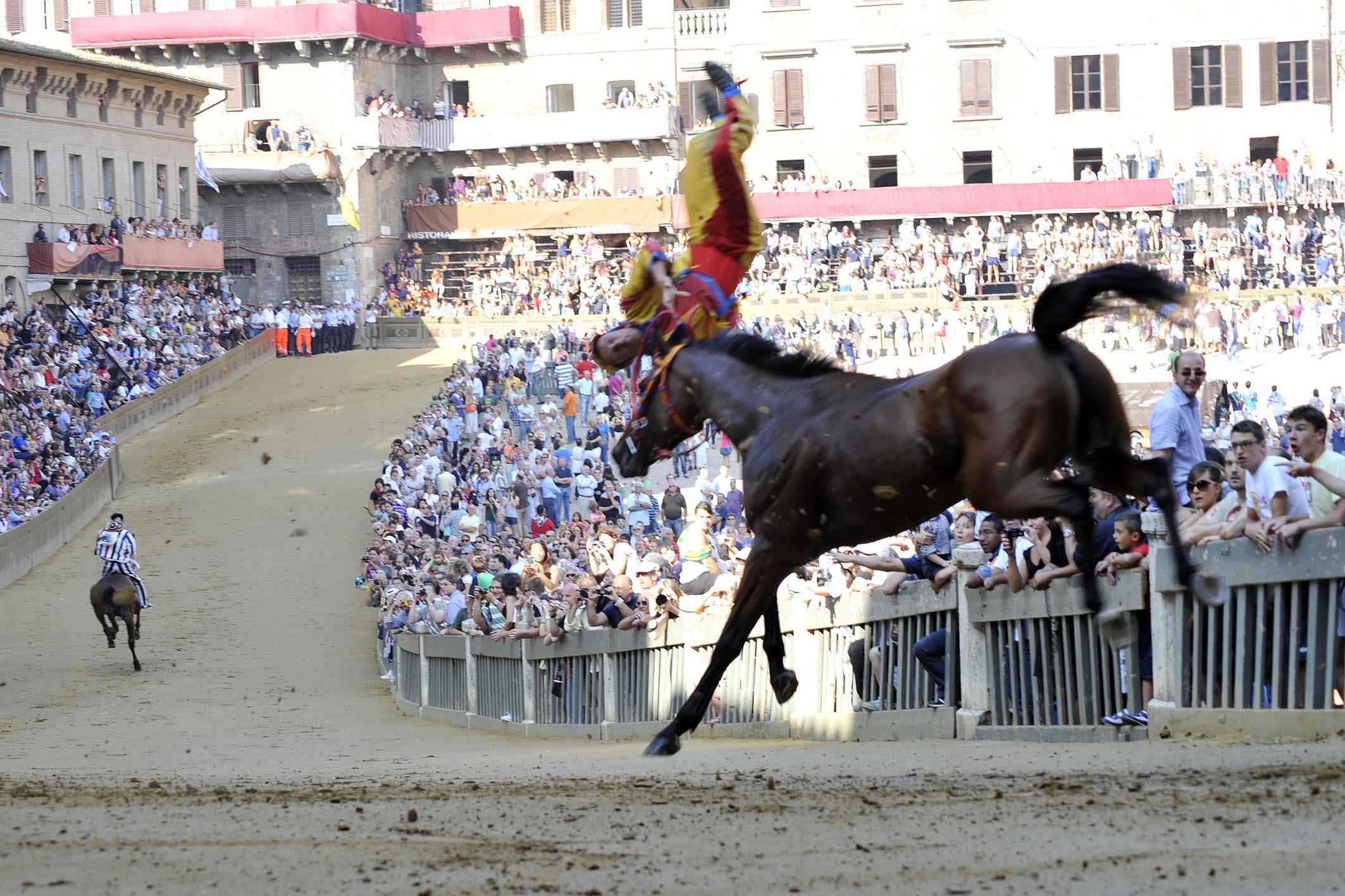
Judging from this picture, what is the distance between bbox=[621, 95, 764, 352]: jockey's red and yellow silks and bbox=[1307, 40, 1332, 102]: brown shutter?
53.0m

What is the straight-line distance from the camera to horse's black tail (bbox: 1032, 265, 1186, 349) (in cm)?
707

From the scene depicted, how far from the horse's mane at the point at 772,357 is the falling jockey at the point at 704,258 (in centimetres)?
41

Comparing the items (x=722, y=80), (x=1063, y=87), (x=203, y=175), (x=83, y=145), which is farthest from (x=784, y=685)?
(x=1063, y=87)

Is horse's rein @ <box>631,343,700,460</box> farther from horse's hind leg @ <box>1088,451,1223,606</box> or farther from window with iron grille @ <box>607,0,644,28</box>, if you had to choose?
window with iron grille @ <box>607,0,644,28</box>

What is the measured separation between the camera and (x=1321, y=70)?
5712 centimetres

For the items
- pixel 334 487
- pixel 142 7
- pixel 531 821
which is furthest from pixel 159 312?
pixel 531 821

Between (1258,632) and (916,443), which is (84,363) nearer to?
(916,443)

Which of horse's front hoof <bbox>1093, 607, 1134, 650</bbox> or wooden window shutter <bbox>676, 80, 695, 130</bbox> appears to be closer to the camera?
horse's front hoof <bbox>1093, 607, 1134, 650</bbox>

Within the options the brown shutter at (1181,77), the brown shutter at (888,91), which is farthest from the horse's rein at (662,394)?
the brown shutter at (1181,77)

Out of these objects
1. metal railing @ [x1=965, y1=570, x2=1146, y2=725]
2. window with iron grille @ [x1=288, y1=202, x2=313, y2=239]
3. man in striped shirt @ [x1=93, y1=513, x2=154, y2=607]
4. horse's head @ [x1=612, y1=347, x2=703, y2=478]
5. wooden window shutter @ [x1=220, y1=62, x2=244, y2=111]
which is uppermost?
wooden window shutter @ [x1=220, y1=62, x2=244, y2=111]

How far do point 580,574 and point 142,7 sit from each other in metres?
49.9

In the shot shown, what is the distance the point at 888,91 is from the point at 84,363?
3116 cm

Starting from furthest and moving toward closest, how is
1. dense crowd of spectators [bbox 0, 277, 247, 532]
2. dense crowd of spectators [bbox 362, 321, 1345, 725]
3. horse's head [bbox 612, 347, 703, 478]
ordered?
1. dense crowd of spectators [bbox 0, 277, 247, 532]
2. horse's head [bbox 612, 347, 703, 478]
3. dense crowd of spectators [bbox 362, 321, 1345, 725]

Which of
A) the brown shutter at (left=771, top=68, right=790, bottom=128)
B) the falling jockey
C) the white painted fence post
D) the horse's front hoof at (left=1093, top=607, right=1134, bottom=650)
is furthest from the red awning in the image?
the horse's front hoof at (left=1093, top=607, right=1134, bottom=650)
